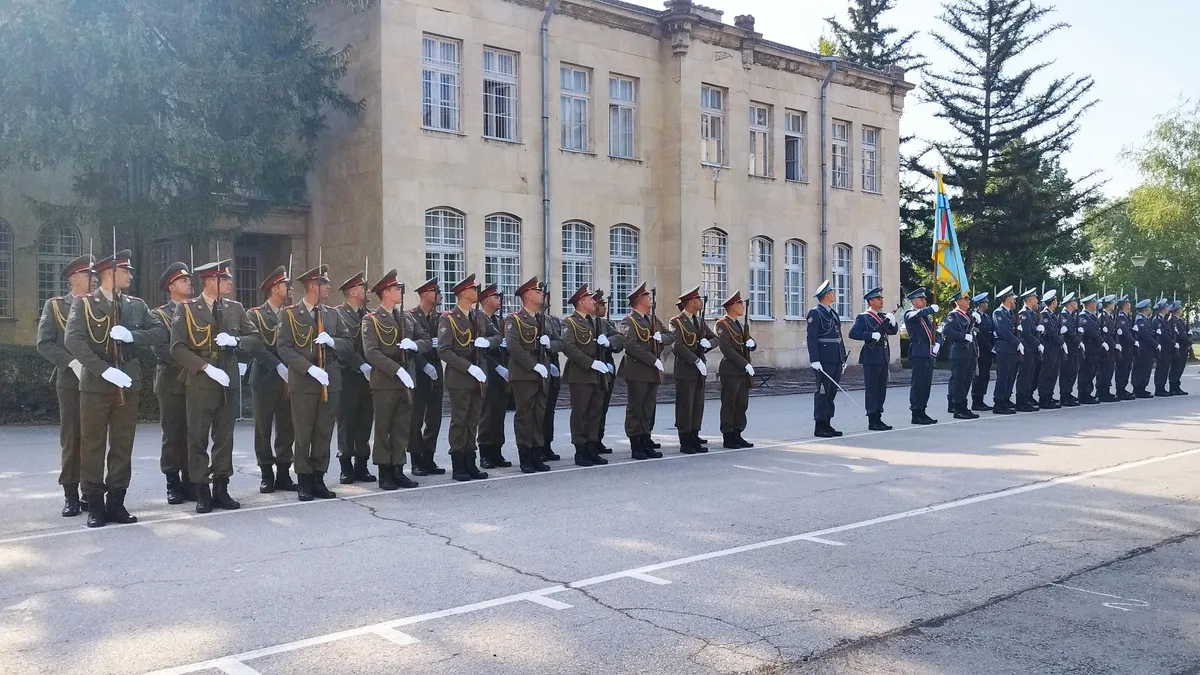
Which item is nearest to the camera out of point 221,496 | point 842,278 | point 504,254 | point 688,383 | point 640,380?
point 221,496

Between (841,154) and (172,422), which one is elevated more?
(841,154)

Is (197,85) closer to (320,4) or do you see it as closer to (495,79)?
(320,4)

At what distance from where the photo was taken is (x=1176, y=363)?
22922 mm

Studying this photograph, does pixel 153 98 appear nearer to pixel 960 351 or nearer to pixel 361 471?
pixel 361 471

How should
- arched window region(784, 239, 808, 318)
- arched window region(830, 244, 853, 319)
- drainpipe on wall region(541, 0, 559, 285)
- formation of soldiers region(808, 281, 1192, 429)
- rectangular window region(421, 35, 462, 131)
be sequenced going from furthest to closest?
arched window region(830, 244, 853, 319)
arched window region(784, 239, 808, 318)
drainpipe on wall region(541, 0, 559, 285)
rectangular window region(421, 35, 462, 131)
formation of soldiers region(808, 281, 1192, 429)

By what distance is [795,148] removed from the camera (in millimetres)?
32188

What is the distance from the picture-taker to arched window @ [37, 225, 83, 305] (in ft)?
76.7

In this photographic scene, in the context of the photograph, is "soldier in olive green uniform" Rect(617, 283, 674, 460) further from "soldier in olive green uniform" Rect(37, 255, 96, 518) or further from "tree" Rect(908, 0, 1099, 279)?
"tree" Rect(908, 0, 1099, 279)

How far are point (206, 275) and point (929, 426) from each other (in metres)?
10.7

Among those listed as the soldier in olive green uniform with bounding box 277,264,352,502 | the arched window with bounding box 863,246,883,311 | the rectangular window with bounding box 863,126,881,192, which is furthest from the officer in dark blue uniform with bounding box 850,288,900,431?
the rectangular window with bounding box 863,126,881,192

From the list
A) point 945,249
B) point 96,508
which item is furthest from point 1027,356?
point 96,508

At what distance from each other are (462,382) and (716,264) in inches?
767

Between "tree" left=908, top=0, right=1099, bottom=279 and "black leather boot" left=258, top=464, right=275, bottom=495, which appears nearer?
"black leather boot" left=258, top=464, right=275, bottom=495

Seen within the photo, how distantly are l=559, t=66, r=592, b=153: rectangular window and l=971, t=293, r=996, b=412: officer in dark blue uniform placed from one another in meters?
11.2
